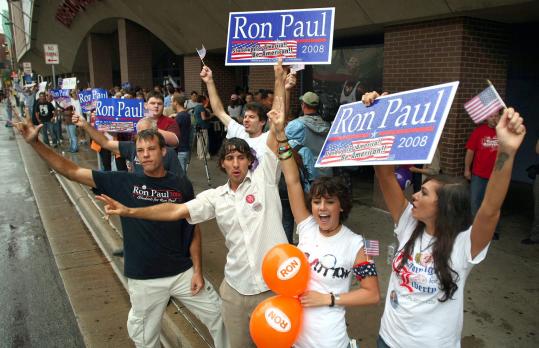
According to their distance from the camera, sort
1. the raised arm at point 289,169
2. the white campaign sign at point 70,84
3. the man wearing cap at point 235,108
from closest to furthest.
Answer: the raised arm at point 289,169 → the man wearing cap at point 235,108 → the white campaign sign at point 70,84

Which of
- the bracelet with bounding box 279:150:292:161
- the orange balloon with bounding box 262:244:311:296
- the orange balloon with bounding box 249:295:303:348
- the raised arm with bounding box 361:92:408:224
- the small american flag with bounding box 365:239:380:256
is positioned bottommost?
the orange balloon with bounding box 249:295:303:348

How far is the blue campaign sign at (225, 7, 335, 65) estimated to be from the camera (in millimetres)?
3686

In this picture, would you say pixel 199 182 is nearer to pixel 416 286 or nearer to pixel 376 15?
pixel 376 15

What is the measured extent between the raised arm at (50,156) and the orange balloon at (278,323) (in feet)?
5.17

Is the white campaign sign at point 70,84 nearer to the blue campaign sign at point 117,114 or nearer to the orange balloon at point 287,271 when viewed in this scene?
the blue campaign sign at point 117,114

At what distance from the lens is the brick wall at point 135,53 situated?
17938mm

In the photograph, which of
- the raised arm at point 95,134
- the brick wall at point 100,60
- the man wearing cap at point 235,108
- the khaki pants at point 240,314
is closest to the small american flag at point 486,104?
the khaki pants at point 240,314

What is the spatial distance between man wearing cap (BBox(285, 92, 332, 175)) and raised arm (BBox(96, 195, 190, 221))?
7.11ft

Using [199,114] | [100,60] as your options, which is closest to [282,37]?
[199,114]

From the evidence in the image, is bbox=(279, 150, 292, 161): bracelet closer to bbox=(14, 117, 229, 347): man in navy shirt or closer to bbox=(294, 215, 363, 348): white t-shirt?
bbox=(294, 215, 363, 348): white t-shirt

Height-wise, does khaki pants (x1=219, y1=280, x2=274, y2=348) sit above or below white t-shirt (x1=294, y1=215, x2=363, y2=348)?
below

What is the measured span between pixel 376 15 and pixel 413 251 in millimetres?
5512

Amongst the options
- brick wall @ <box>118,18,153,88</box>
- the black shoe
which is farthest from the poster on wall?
brick wall @ <box>118,18,153,88</box>

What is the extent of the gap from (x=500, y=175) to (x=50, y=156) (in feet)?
8.49
